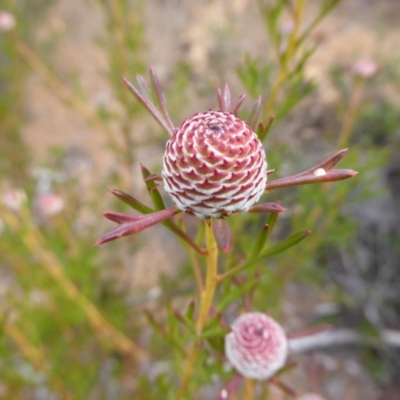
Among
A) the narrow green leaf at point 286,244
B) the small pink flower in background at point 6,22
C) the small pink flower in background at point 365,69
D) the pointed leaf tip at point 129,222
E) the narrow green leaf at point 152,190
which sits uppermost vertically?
the small pink flower in background at point 6,22

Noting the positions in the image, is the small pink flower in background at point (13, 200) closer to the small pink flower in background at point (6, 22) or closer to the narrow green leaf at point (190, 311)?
the small pink flower in background at point (6, 22)

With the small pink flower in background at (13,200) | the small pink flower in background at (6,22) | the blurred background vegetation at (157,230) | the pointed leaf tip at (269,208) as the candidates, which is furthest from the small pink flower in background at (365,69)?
the small pink flower in background at (6,22)

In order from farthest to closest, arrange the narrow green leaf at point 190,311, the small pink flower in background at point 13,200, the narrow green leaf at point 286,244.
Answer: the small pink flower in background at point 13,200 → the narrow green leaf at point 190,311 → the narrow green leaf at point 286,244

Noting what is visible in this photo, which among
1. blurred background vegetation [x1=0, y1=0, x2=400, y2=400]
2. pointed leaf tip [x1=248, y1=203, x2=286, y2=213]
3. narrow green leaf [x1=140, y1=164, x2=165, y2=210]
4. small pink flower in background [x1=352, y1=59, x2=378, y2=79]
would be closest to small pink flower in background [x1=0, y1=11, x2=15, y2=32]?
blurred background vegetation [x1=0, y1=0, x2=400, y2=400]

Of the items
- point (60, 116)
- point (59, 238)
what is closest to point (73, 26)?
point (60, 116)

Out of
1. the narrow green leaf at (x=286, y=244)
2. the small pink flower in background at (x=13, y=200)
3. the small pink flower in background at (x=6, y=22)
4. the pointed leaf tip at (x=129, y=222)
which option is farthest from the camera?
the small pink flower in background at (x=6, y=22)

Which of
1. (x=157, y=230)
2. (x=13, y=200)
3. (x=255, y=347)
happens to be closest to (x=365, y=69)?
(x=255, y=347)

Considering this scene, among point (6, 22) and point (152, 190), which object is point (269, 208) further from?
point (6, 22)
